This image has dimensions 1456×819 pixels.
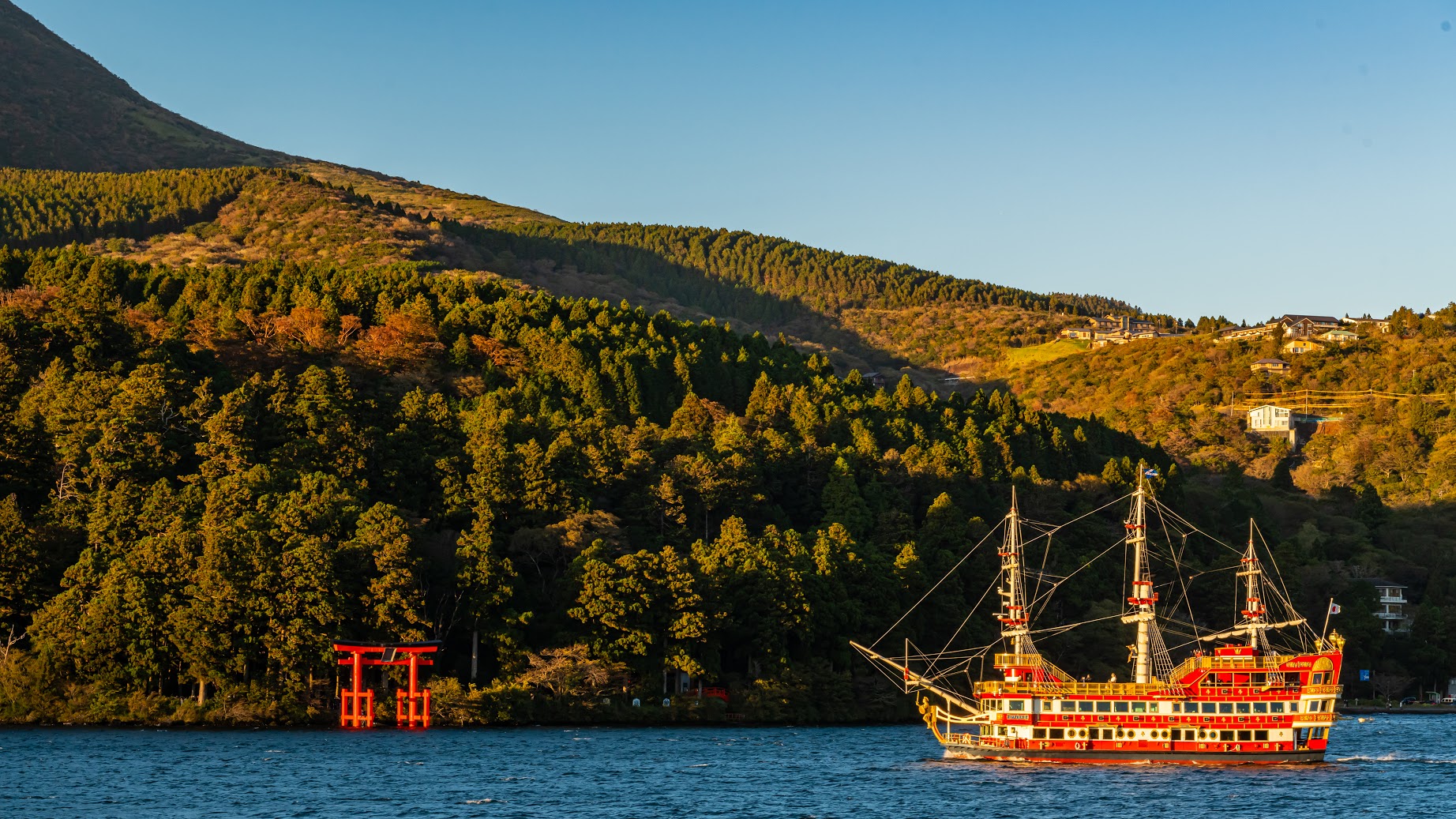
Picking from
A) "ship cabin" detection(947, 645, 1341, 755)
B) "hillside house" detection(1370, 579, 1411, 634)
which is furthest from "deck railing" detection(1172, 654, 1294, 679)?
"hillside house" detection(1370, 579, 1411, 634)

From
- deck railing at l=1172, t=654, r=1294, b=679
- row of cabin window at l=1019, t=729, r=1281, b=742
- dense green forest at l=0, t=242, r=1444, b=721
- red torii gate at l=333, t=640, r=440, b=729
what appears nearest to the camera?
deck railing at l=1172, t=654, r=1294, b=679

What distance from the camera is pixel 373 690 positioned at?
92.1 m

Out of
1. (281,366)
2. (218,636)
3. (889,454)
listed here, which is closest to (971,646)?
(889,454)

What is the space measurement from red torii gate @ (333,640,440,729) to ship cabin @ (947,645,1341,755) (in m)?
31.7

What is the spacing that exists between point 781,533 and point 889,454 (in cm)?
2006

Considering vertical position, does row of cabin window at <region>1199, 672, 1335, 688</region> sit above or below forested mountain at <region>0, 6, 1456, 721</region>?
below

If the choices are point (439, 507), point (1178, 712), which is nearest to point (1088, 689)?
point (1178, 712)

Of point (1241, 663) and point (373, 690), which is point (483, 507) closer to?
point (373, 690)

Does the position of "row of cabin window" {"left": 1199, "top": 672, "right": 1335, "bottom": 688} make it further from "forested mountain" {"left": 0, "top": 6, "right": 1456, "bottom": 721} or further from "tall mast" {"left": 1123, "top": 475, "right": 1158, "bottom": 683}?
"forested mountain" {"left": 0, "top": 6, "right": 1456, "bottom": 721}

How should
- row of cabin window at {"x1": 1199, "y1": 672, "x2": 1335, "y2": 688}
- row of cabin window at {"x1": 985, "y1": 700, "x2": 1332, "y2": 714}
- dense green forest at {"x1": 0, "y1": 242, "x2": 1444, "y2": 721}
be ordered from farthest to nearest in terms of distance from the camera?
dense green forest at {"x1": 0, "y1": 242, "x2": 1444, "y2": 721} < row of cabin window at {"x1": 985, "y1": 700, "x2": 1332, "y2": 714} < row of cabin window at {"x1": 1199, "y1": 672, "x2": 1335, "y2": 688}

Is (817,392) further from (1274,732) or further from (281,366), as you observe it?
(1274,732)

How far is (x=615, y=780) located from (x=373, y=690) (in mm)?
24880

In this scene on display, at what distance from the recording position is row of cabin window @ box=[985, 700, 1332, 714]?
7694cm

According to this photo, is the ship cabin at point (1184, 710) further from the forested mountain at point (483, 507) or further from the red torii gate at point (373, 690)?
the red torii gate at point (373, 690)
